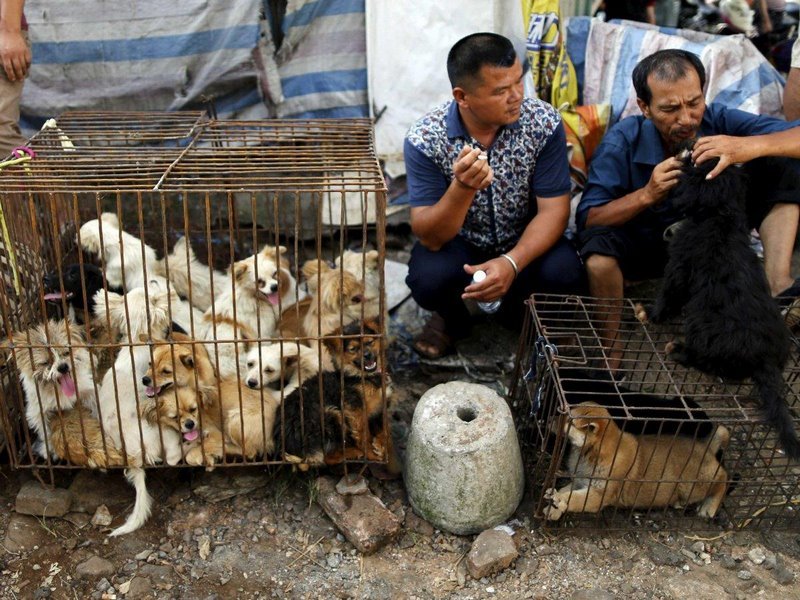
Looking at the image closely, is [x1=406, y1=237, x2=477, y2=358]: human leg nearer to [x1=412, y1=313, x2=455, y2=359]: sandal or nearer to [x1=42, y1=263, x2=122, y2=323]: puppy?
[x1=412, y1=313, x2=455, y2=359]: sandal

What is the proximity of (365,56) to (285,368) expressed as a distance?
261cm

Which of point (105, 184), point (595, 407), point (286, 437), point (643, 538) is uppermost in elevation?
point (105, 184)

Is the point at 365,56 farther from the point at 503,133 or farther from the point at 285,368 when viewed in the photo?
the point at 285,368

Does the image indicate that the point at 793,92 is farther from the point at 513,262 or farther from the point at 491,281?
the point at 491,281

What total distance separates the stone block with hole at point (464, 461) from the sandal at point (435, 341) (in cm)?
101

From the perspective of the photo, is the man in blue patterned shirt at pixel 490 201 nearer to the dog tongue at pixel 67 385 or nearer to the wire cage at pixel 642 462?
the wire cage at pixel 642 462

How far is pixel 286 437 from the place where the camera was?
3.40 m

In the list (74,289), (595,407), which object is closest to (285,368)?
(74,289)

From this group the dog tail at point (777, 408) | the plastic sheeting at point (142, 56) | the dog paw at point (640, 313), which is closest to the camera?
the dog tail at point (777, 408)

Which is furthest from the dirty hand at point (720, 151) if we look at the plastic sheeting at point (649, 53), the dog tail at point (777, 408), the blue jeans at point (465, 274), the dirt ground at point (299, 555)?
the dirt ground at point (299, 555)

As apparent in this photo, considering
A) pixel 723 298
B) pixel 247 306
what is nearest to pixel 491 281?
pixel 723 298

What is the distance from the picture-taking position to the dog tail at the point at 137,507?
3.35 metres

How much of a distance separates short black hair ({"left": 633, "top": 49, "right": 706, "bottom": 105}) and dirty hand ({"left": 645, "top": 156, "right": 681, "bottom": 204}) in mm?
429

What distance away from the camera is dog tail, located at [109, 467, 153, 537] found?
3352mm
